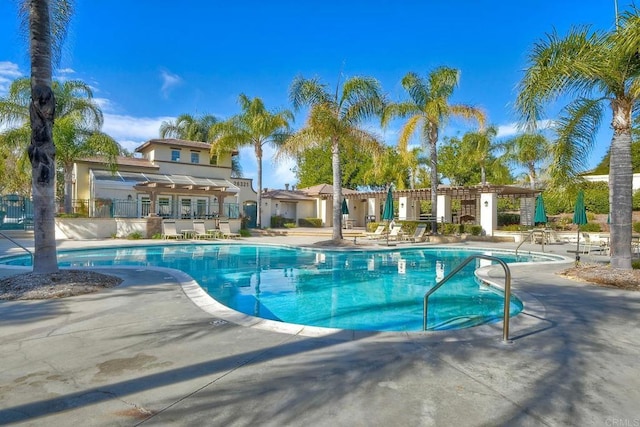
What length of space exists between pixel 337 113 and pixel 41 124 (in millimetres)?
15457

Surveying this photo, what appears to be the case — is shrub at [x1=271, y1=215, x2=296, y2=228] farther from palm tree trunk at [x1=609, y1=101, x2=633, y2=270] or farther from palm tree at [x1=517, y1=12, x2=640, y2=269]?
palm tree trunk at [x1=609, y1=101, x2=633, y2=270]

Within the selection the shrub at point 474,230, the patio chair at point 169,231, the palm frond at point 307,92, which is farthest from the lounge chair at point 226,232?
the shrub at point 474,230

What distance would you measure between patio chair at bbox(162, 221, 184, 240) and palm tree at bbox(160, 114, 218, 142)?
1843 centimetres

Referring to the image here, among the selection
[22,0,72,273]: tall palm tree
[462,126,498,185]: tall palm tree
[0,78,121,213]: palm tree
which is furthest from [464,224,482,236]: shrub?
[22,0,72,273]: tall palm tree

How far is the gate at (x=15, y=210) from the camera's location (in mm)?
29203

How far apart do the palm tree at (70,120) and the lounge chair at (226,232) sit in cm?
870

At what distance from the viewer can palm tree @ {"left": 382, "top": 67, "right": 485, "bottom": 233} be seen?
945 inches

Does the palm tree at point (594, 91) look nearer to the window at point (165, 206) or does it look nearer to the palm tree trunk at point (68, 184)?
the palm tree trunk at point (68, 184)

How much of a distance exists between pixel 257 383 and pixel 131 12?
64.0 feet

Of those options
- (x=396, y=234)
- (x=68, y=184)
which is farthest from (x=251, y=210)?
(x=396, y=234)

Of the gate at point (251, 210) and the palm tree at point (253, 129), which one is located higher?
the palm tree at point (253, 129)

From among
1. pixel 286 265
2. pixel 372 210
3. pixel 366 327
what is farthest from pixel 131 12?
pixel 372 210

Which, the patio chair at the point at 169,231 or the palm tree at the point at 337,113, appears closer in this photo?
the palm tree at the point at 337,113

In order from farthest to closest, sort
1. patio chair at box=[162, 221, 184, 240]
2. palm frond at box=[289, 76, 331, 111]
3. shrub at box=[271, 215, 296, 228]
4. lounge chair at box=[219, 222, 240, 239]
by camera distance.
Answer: shrub at box=[271, 215, 296, 228]
lounge chair at box=[219, 222, 240, 239]
patio chair at box=[162, 221, 184, 240]
palm frond at box=[289, 76, 331, 111]
